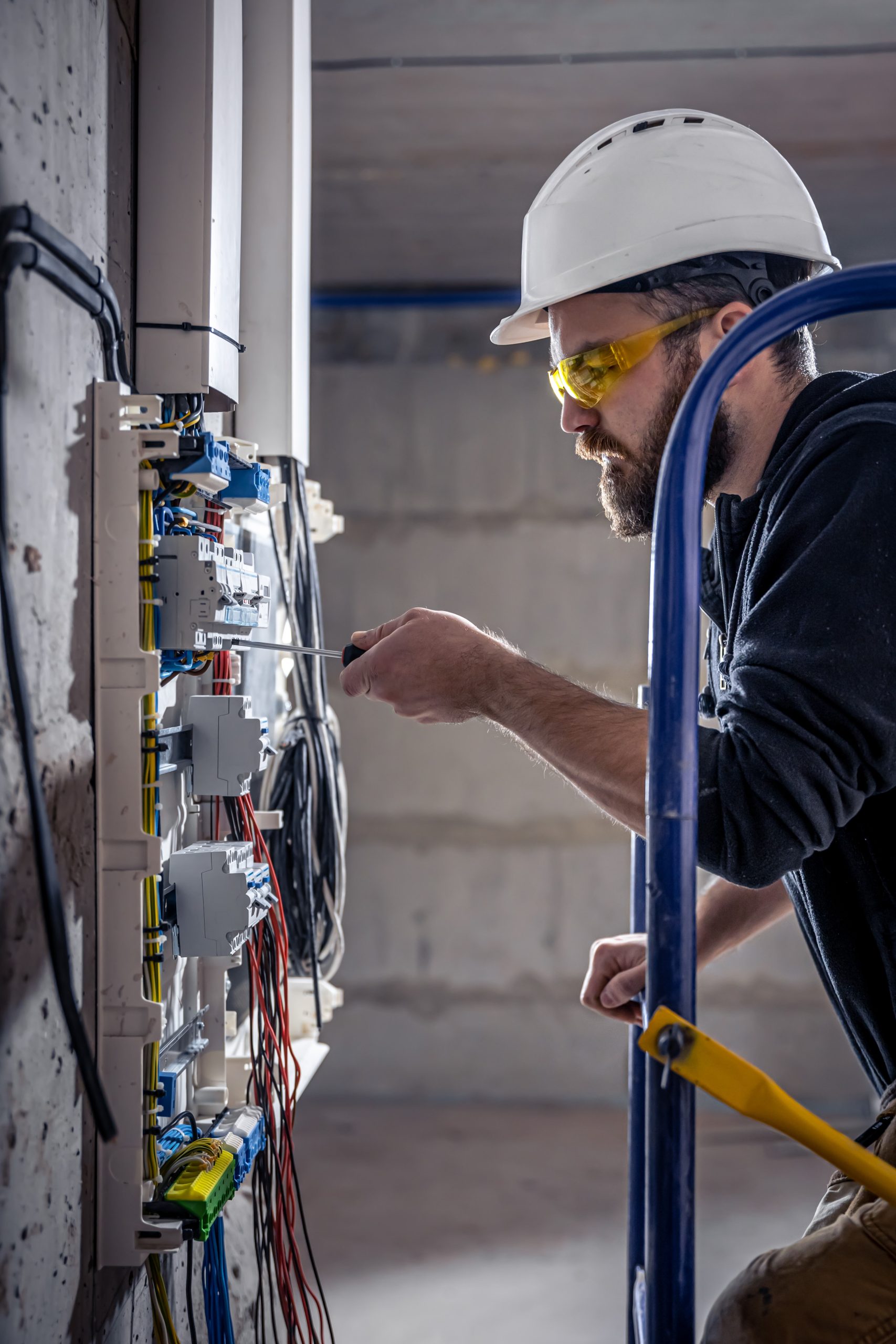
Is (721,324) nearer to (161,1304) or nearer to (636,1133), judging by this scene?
(636,1133)

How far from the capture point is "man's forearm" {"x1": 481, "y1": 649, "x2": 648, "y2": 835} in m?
0.93

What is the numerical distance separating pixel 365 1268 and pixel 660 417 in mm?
2221

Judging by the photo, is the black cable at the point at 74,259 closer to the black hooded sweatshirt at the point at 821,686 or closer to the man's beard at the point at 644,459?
the man's beard at the point at 644,459

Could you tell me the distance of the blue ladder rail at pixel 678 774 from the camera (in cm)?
78

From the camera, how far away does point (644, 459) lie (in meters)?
1.18

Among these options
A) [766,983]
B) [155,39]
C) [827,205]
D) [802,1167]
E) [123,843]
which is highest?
[827,205]

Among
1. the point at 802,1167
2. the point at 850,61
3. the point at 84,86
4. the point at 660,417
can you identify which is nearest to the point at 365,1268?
the point at 802,1167

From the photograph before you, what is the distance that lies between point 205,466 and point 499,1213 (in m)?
2.36

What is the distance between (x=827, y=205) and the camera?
300 cm

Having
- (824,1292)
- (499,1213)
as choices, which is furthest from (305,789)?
(499,1213)

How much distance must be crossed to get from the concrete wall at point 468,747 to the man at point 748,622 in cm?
215

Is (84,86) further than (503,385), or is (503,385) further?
(503,385)

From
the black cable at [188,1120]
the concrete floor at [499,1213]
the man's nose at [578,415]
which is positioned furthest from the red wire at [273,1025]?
the man's nose at [578,415]

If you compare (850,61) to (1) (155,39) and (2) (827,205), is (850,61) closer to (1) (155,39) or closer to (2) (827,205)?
(2) (827,205)
